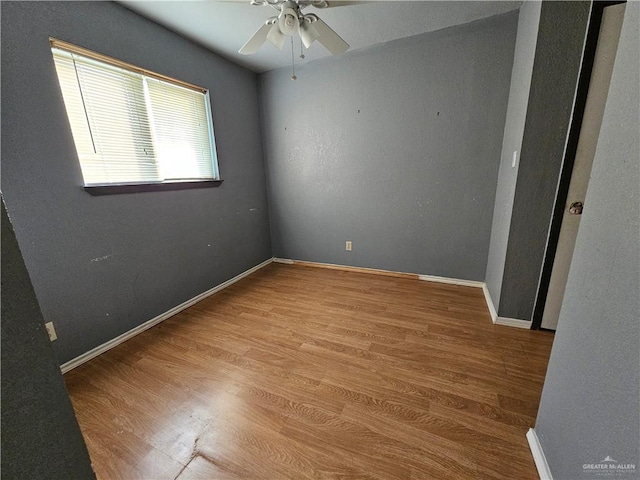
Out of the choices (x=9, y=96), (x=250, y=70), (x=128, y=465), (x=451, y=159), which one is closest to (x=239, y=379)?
(x=128, y=465)

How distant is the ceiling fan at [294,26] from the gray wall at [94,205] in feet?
3.18

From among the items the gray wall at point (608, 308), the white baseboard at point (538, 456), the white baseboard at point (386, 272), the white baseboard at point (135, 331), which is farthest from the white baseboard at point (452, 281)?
the white baseboard at point (135, 331)

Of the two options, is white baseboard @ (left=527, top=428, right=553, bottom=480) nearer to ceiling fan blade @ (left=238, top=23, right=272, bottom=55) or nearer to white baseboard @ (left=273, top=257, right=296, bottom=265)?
ceiling fan blade @ (left=238, top=23, right=272, bottom=55)

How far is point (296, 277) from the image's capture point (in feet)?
10.3

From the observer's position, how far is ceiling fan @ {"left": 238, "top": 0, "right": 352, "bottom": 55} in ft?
4.86

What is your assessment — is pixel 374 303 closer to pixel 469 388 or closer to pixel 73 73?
pixel 469 388

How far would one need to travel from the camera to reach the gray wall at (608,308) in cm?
64

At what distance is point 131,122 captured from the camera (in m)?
1.98

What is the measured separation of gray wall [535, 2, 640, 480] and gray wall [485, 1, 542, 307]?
1.13 meters

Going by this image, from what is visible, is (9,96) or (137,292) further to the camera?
(137,292)

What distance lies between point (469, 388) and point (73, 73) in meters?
3.14

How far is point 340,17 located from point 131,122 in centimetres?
188

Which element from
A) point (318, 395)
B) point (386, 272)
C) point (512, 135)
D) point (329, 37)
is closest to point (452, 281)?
point (386, 272)

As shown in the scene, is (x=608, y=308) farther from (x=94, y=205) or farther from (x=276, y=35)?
(x=94, y=205)
